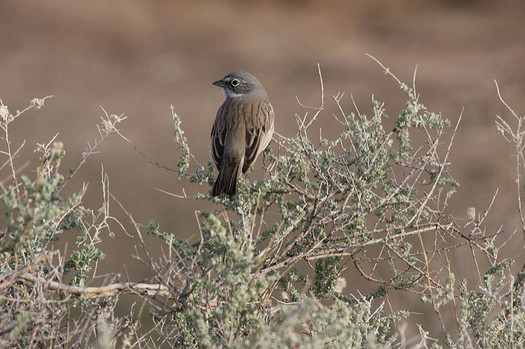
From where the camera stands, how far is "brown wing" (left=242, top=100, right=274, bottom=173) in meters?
5.34

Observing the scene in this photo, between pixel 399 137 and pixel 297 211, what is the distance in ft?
2.54

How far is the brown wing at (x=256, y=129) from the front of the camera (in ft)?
17.5

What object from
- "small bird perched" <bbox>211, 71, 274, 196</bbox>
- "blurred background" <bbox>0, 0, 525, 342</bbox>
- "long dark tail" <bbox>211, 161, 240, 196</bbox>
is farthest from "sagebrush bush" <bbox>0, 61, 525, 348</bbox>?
"blurred background" <bbox>0, 0, 525, 342</bbox>

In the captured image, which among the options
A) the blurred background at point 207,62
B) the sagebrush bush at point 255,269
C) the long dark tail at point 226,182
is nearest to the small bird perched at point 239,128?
the long dark tail at point 226,182

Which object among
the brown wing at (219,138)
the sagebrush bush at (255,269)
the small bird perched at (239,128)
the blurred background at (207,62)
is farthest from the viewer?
the blurred background at (207,62)

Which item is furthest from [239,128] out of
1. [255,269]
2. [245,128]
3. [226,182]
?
[255,269]

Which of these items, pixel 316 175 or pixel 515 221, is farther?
pixel 515 221

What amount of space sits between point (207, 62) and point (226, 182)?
16551mm

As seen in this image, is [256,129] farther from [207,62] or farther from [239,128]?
[207,62]

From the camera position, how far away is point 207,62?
20781mm

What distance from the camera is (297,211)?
4090mm

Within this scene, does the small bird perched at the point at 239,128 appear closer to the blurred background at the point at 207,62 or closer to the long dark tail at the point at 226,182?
the long dark tail at the point at 226,182

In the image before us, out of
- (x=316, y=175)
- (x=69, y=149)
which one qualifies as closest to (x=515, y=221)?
(x=316, y=175)

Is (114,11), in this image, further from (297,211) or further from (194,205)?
(297,211)
